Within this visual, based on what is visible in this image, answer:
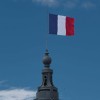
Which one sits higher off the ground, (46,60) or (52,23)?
(46,60)

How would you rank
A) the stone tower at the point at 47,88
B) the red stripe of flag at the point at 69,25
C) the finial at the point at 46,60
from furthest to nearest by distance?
the finial at the point at 46,60, the stone tower at the point at 47,88, the red stripe of flag at the point at 69,25

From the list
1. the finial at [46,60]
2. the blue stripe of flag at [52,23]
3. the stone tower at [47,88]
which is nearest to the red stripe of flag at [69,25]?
the blue stripe of flag at [52,23]

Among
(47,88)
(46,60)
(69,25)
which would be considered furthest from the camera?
(46,60)

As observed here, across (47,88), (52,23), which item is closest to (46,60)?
(47,88)

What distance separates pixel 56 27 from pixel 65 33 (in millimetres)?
4066

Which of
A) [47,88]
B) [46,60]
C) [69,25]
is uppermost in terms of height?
[46,60]

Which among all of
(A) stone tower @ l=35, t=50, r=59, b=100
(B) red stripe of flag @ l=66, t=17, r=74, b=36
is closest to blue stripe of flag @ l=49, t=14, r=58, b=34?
(B) red stripe of flag @ l=66, t=17, r=74, b=36

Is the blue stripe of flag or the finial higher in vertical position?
the finial

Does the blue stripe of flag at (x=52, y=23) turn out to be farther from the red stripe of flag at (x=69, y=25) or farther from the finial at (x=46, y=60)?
the finial at (x=46, y=60)

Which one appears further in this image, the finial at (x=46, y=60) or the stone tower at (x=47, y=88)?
the finial at (x=46, y=60)

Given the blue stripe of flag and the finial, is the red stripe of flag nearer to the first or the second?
the blue stripe of flag

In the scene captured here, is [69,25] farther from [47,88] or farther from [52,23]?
[47,88]

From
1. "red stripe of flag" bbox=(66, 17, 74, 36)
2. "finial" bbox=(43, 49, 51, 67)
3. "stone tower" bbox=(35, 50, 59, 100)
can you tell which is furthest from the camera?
"finial" bbox=(43, 49, 51, 67)

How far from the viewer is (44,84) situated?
166 m
